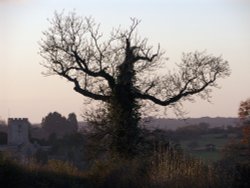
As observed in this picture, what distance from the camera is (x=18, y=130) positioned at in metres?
45.9

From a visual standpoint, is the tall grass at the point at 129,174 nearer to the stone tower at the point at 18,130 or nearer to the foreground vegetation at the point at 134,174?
the foreground vegetation at the point at 134,174

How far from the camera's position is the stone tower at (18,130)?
44250 mm

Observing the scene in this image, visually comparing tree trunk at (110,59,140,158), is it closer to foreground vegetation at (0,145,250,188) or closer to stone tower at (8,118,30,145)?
foreground vegetation at (0,145,250,188)

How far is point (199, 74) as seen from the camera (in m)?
33.5

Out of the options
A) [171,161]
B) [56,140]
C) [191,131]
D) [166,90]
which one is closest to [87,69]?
[166,90]

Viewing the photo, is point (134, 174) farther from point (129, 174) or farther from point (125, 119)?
point (125, 119)

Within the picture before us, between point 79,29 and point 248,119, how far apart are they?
32.1m

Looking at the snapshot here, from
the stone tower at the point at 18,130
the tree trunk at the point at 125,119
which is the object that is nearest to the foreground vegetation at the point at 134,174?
the tree trunk at the point at 125,119

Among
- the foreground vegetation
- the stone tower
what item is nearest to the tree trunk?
the foreground vegetation

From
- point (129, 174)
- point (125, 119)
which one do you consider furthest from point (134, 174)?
point (125, 119)

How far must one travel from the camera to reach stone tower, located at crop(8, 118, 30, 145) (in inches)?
1742

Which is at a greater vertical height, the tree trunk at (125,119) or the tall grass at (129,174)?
the tree trunk at (125,119)

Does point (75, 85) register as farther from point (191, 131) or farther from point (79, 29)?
point (191, 131)

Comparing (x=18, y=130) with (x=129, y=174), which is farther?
(x=18, y=130)
